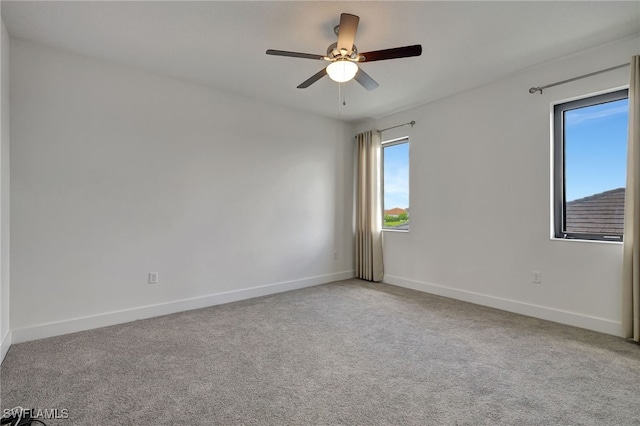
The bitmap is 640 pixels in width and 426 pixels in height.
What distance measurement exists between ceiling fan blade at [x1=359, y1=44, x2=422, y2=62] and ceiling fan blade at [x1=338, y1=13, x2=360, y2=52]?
0.49ft

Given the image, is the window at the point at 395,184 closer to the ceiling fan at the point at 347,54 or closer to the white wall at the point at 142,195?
the white wall at the point at 142,195

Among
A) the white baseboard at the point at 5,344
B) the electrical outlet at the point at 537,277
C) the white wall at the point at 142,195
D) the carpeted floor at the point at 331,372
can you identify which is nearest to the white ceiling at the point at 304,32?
the white wall at the point at 142,195

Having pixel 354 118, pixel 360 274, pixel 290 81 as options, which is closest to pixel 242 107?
pixel 290 81

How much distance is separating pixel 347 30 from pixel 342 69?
0.29m

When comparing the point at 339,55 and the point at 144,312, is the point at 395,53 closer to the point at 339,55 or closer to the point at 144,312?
the point at 339,55

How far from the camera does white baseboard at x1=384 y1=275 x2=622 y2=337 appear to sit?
2838mm

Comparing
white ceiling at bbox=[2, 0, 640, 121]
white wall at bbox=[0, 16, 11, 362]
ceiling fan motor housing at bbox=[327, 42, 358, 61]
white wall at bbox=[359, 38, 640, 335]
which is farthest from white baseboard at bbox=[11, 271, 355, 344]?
ceiling fan motor housing at bbox=[327, 42, 358, 61]

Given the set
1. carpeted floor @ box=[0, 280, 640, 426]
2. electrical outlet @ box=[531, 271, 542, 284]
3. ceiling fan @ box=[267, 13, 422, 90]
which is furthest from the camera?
electrical outlet @ box=[531, 271, 542, 284]

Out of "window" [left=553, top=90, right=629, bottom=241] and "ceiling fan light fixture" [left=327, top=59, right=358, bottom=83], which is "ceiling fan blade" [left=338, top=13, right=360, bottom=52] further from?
"window" [left=553, top=90, right=629, bottom=241]

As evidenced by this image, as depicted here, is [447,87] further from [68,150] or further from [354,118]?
[68,150]

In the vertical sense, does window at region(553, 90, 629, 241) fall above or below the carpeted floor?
above

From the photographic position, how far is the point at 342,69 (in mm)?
2385

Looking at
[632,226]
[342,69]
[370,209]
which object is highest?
[342,69]

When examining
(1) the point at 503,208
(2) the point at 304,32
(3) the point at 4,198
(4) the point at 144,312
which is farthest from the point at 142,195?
(1) the point at 503,208
